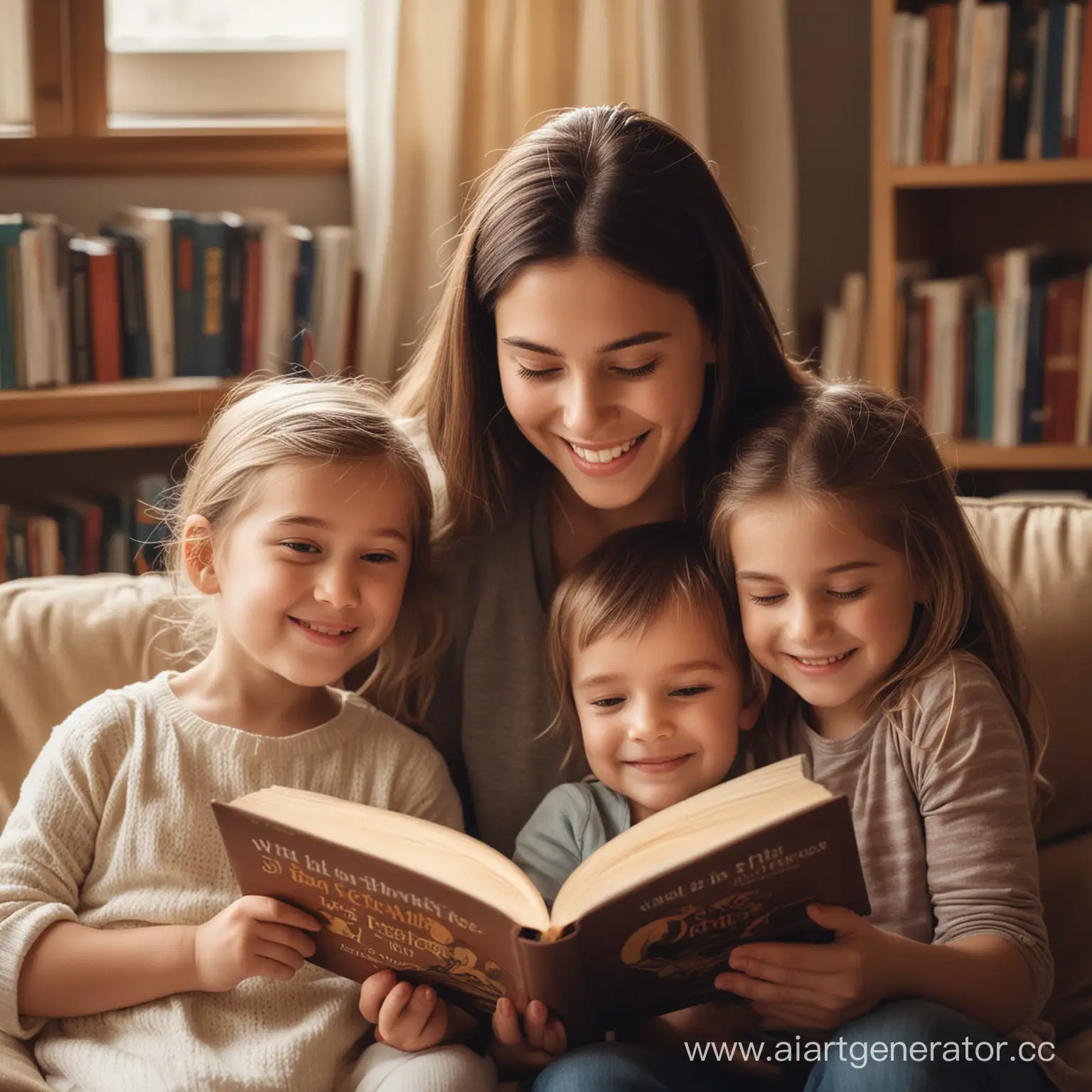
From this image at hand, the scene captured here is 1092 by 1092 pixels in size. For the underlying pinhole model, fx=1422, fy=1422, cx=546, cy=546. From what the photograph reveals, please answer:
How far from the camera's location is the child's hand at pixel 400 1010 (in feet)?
4.03

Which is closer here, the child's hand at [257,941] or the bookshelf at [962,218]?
the child's hand at [257,941]

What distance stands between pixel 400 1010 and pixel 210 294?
1664 millimetres

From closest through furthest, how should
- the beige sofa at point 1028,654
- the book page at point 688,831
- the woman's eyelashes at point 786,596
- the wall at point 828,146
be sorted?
the book page at point 688,831, the woman's eyelashes at point 786,596, the beige sofa at point 1028,654, the wall at point 828,146

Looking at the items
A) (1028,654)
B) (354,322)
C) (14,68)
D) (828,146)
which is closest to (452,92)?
(354,322)

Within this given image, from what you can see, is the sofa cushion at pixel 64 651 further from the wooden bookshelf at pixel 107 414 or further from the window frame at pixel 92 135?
the window frame at pixel 92 135

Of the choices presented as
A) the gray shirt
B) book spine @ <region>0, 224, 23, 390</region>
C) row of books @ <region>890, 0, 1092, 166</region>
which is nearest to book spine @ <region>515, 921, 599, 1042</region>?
the gray shirt

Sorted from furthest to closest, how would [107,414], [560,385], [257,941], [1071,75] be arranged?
[1071,75]
[107,414]
[560,385]
[257,941]

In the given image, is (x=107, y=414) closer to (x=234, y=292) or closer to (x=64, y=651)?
(x=234, y=292)

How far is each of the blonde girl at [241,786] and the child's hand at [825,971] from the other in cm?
27

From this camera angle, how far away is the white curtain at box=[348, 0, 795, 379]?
2637 mm

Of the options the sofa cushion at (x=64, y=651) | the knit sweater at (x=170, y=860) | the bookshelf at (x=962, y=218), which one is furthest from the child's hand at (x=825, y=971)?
the bookshelf at (x=962, y=218)

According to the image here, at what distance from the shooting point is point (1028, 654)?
1609mm

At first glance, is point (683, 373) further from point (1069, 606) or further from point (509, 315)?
point (1069, 606)

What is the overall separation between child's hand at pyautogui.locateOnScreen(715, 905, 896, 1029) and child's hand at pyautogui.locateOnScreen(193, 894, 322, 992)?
36cm
